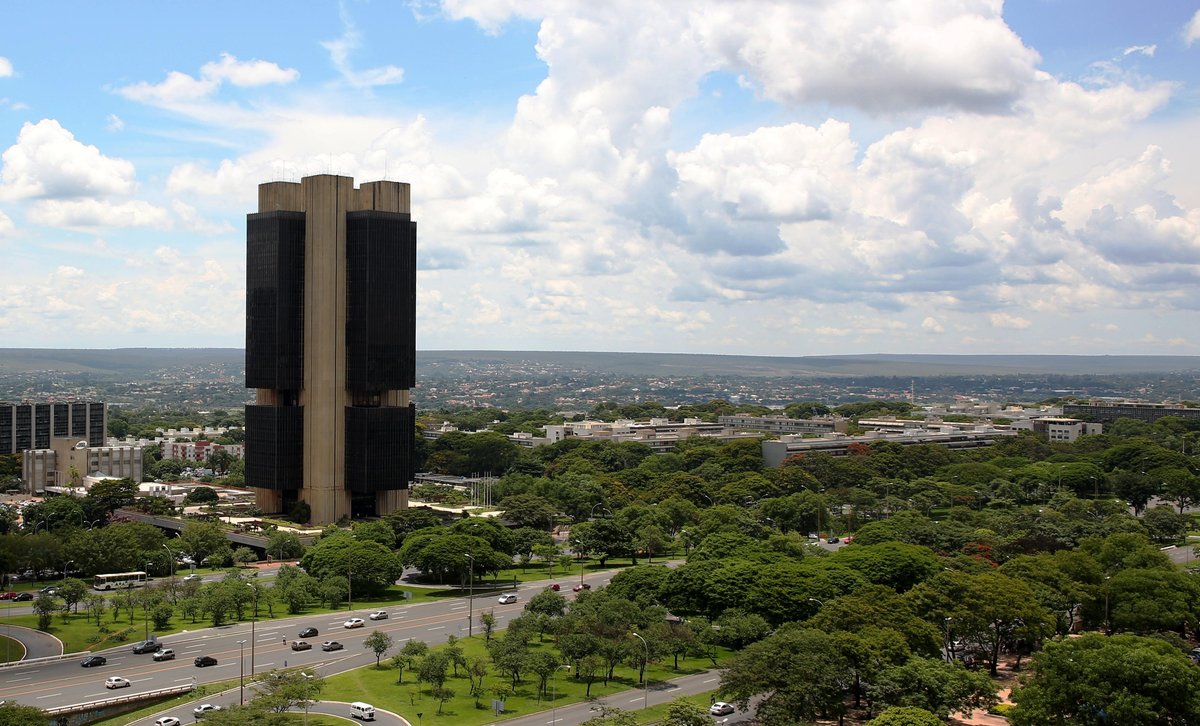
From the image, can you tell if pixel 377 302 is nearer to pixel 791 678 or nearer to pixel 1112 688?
pixel 791 678

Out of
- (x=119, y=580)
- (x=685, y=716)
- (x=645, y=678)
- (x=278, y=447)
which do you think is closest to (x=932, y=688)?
(x=685, y=716)

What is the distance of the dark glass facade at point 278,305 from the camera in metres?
105

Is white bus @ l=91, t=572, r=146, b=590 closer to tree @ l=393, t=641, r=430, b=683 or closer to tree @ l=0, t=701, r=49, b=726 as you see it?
tree @ l=393, t=641, r=430, b=683

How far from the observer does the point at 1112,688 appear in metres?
40.7

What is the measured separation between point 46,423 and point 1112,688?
437ft

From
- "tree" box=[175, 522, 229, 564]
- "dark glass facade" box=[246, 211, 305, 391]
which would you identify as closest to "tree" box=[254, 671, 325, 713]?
"tree" box=[175, 522, 229, 564]

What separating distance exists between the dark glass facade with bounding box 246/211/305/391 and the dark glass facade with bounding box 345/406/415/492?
24.7 ft

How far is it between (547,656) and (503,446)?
98.7 m

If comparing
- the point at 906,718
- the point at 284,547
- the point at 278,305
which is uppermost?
the point at 278,305

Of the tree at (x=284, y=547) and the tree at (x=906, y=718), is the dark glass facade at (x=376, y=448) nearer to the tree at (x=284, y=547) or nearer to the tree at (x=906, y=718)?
the tree at (x=284, y=547)

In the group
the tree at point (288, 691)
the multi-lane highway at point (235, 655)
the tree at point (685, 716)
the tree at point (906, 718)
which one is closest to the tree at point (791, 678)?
the tree at point (685, 716)

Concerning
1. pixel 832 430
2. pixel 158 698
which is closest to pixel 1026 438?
pixel 832 430

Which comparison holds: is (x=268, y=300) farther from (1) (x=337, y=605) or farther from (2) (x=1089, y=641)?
(2) (x=1089, y=641)

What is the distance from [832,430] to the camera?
181 m
